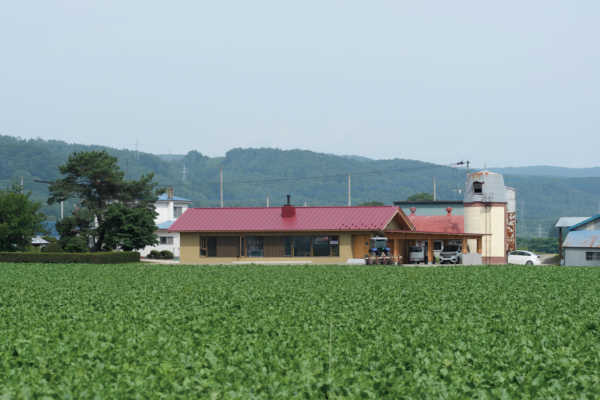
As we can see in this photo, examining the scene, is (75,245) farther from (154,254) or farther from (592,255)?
(592,255)

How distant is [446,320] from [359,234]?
37.1m

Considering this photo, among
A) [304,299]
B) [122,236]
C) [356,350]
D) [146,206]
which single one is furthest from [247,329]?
[146,206]

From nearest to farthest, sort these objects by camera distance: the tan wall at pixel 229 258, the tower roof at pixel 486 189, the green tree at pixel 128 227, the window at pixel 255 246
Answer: the tan wall at pixel 229 258 < the window at pixel 255 246 < the green tree at pixel 128 227 < the tower roof at pixel 486 189

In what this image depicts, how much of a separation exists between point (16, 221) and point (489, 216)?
4487 cm

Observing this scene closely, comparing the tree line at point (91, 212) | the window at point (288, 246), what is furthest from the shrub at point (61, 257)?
the window at point (288, 246)

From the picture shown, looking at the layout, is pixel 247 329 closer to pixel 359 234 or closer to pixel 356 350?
A: pixel 356 350

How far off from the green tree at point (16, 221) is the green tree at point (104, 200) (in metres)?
4.48

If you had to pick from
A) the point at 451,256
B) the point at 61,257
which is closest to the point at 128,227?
the point at 61,257

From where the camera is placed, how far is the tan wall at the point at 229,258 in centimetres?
5522

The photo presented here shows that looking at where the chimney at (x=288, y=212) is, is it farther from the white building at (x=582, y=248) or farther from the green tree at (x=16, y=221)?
the white building at (x=582, y=248)

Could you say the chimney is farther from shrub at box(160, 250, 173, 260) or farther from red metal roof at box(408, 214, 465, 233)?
shrub at box(160, 250, 173, 260)

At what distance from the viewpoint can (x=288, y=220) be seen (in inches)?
2258

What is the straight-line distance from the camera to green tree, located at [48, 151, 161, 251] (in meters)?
65.8

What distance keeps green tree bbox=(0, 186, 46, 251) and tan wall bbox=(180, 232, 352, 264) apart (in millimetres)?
15714
